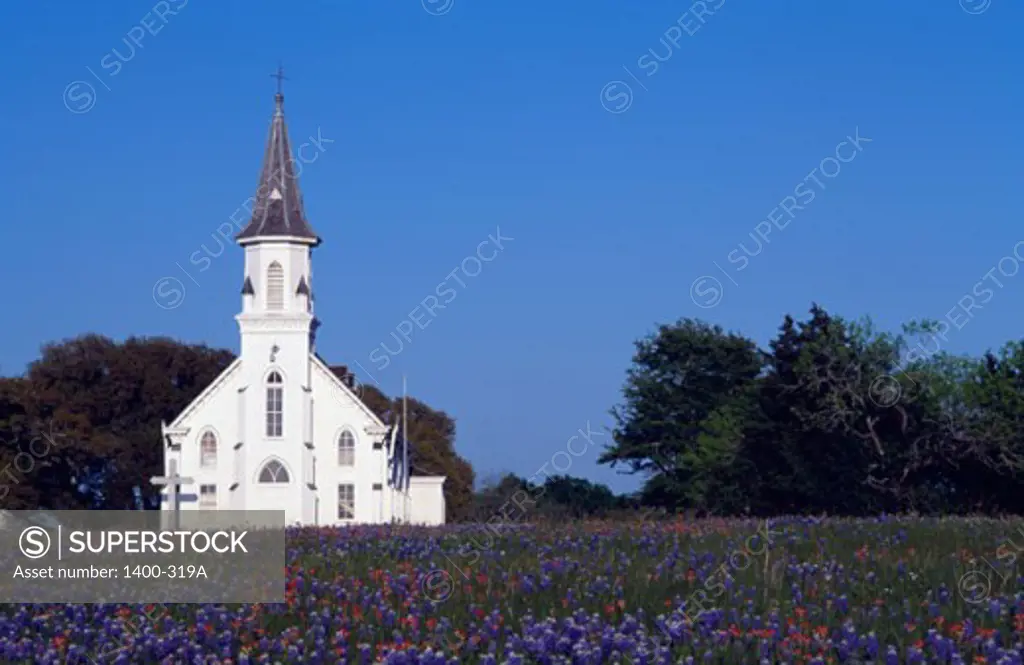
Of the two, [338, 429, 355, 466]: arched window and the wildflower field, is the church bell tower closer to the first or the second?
[338, 429, 355, 466]: arched window

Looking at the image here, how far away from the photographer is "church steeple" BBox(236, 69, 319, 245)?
7094 centimetres

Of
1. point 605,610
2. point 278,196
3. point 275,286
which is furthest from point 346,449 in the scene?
point 605,610

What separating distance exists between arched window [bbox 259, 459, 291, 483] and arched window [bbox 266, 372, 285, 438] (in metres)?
1.29

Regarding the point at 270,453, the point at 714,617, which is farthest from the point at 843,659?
the point at 270,453

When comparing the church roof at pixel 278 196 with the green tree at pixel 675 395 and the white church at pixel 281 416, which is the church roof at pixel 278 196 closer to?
the white church at pixel 281 416

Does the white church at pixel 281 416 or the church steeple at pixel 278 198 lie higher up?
the church steeple at pixel 278 198

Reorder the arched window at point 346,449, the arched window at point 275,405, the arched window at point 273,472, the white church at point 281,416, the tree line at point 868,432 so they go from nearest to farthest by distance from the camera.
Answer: the tree line at point 868,432 < the arched window at point 273,472 < the white church at point 281,416 < the arched window at point 275,405 < the arched window at point 346,449

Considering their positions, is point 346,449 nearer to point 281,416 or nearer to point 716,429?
point 281,416

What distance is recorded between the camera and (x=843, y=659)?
1230 centimetres

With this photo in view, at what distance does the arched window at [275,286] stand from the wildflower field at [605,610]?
52.4 metres

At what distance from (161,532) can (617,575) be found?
27.4 ft

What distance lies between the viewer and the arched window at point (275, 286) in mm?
71375

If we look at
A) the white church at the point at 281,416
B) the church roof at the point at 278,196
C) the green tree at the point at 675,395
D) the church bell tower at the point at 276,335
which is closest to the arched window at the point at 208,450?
the white church at the point at 281,416

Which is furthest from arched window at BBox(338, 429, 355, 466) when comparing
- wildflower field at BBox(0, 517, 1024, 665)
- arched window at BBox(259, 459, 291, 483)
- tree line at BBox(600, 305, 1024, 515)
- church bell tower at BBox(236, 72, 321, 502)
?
wildflower field at BBox(0, 517, 1024, 665)
